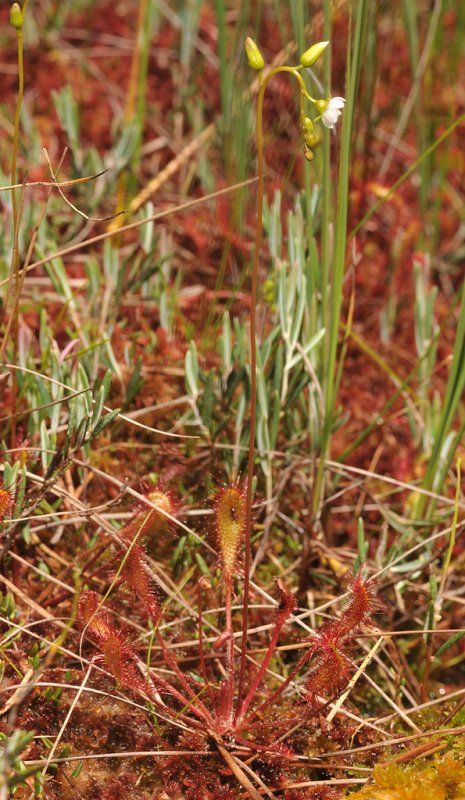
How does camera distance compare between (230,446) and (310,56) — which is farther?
(230,446)

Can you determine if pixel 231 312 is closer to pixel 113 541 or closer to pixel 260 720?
pixel 113 541

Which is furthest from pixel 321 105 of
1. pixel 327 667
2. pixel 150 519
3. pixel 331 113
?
pixel 327 667

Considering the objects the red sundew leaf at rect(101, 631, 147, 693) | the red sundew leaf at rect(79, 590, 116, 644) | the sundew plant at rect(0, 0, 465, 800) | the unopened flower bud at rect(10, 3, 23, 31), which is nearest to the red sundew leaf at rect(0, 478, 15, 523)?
the sundew plant at rect(0, 0, 465, 800)

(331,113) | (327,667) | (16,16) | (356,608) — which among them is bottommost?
(327,667)

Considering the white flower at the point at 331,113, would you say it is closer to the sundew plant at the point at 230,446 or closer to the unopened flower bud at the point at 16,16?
the sundew plant at the point at 230,446

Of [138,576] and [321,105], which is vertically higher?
[321,105]

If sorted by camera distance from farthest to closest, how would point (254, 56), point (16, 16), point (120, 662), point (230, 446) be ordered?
point (230, 446), point (120, 662), point (16, 16), point (254, 56)

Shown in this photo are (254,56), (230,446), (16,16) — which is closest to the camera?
(254,56)

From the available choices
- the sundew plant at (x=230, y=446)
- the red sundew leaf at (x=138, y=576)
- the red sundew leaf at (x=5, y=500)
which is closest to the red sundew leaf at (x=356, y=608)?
the sundew plant at (x=230, y=446)

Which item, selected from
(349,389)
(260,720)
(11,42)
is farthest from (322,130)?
(11,42)

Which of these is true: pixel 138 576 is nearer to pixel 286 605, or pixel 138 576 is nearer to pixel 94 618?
pixel 94 618

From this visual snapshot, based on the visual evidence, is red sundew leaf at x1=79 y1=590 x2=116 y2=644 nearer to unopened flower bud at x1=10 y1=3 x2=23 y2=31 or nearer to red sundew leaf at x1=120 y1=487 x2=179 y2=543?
red sundew leaf at x1=120 y1=487 x2=179 y2=543
